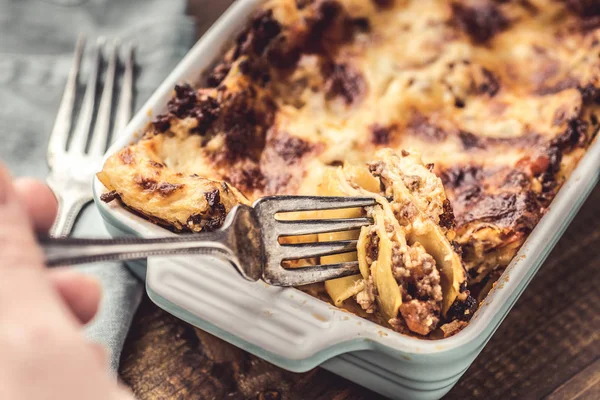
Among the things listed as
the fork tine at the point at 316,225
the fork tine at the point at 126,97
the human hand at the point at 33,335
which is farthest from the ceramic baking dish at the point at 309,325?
the fork tine at the point at 126,97

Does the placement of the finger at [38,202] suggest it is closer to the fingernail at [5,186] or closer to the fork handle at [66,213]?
the fingernail at [5,186]

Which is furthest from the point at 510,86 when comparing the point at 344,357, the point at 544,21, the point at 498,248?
the point at 344,357

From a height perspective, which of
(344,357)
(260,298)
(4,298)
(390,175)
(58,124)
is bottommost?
(58,124)

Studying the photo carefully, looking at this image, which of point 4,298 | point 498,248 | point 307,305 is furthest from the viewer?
point 498,248

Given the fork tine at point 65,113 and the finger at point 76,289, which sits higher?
the finger at point 76,289

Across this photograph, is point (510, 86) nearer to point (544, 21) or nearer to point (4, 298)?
point (544, 21)

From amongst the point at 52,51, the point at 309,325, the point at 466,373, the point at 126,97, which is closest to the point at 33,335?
the point at 309,325
